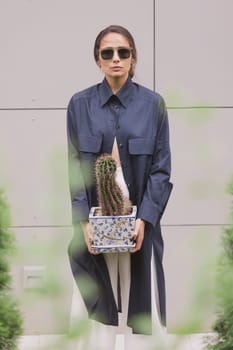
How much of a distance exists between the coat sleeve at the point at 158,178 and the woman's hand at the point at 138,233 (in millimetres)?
27

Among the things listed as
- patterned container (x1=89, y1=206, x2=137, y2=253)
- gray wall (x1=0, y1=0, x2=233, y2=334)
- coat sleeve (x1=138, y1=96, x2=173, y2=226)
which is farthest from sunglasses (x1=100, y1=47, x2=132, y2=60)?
gray wall (x1=0, y1=0, x2=233, y2=334)

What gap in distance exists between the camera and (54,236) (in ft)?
3.85

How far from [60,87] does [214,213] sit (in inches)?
52.3

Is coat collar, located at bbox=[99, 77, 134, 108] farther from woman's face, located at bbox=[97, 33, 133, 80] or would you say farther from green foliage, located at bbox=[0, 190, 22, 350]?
green foliage, located at bbox=[0, 190, 22, 350]

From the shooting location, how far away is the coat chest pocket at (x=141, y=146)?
142 inches

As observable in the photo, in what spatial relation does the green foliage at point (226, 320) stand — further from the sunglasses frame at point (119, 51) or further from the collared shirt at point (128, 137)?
the sunglasses frame at point (119, 51)

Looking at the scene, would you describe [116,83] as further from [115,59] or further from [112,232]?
[112,232]

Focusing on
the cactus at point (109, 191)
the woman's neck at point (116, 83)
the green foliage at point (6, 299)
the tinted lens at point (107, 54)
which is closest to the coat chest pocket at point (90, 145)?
the cactus at point (109, 191)

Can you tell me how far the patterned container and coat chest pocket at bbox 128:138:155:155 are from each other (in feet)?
0.87

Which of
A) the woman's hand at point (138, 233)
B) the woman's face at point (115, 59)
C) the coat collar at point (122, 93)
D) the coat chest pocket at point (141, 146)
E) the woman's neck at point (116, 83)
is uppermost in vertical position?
the woman's face at point (115, 59)

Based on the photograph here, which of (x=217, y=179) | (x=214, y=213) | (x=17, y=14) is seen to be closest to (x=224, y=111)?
(x=214, y=213)

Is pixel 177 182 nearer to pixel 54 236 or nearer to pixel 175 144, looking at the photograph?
pixel 175 144

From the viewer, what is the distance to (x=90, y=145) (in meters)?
3.63

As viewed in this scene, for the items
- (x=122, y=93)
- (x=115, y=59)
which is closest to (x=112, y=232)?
(x=122, y=93)
